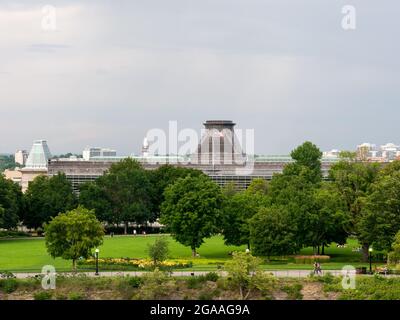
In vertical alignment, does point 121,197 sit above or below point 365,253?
above

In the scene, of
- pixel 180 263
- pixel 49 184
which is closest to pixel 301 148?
pixel 49 184

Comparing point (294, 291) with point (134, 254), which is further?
point (134, 254)

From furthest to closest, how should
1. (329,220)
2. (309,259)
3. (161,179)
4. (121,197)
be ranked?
(161,179) < (121,197) < (329,220) < (309,259)

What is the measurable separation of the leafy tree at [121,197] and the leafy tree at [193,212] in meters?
20.9

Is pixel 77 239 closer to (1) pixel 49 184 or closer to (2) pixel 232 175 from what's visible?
(1) pixel 49 184

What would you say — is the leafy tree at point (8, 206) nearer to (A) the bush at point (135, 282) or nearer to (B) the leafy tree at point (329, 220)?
(B) the leafy tree at point (329, 220)

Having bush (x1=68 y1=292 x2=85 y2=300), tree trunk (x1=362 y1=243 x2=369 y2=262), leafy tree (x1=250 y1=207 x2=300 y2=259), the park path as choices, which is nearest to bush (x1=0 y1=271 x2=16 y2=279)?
the park path

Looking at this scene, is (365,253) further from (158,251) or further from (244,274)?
(244,274)

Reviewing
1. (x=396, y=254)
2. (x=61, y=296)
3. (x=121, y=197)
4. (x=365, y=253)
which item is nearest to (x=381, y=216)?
(x=365, y=253)

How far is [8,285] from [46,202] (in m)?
37.8

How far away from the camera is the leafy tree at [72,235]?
160 ft

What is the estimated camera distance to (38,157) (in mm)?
149500

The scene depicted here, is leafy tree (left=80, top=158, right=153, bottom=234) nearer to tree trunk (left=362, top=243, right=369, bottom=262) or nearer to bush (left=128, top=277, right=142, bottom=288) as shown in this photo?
tree trunk (left=362, top=243, right=369, bottom=262)

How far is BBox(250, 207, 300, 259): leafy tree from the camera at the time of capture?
2093 inches
